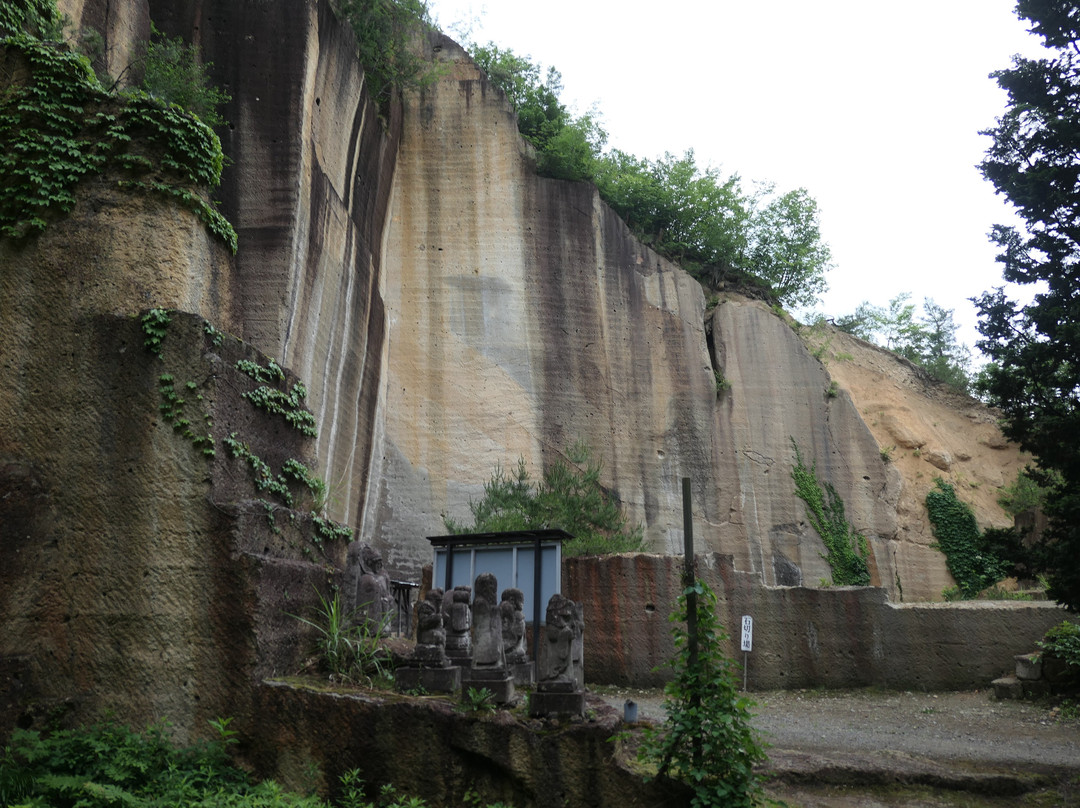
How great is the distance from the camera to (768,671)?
13.7m

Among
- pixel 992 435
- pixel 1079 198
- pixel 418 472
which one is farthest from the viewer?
pixel 992 435

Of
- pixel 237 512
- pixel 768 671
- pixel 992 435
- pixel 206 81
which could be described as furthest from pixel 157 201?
pixel 992 435

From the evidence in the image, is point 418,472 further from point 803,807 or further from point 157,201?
point 803,807

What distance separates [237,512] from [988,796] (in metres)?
6.71

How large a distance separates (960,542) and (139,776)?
76.5 ft

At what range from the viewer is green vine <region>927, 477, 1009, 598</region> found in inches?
888

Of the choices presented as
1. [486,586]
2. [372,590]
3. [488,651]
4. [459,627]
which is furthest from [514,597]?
[372,590]

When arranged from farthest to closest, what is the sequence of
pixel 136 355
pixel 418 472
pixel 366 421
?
pixel 418 472
pixel 366 421
pixel 136 355

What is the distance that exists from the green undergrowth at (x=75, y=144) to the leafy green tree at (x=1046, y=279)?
11134mm

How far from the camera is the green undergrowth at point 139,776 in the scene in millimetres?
5086

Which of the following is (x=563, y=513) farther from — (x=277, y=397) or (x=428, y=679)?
(x=428, y=679)

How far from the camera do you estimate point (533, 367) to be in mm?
22438

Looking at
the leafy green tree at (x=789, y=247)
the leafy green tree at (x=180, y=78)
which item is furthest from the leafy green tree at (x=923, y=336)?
the leafy green tree at (x=180, y=78)

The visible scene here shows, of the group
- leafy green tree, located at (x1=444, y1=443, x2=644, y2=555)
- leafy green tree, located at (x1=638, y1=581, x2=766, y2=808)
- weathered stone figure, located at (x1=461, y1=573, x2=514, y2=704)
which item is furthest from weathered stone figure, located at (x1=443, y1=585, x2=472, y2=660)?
leafy green tree, located at (x1=444, y1=443, x2=644, y2=555)
